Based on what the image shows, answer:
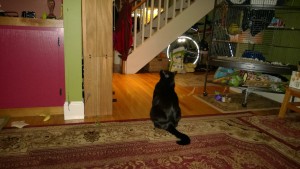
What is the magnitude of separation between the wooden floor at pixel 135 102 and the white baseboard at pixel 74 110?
65 millimetres

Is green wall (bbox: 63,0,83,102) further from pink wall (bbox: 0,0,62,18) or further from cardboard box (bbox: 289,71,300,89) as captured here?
cardboard box (bbox: 289,71,300,89)

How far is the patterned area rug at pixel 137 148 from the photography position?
169cm

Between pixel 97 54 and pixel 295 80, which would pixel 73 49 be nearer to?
pixel 97 54

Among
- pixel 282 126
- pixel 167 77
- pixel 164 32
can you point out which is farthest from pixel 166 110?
pixel 164 32

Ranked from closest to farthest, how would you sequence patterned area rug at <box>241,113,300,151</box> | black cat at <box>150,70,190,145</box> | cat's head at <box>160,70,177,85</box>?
black cat at <box>150,70,190,145</box>, patterned area rug at <box>241,113,300,151</box>, cat's head at <box>160,70,177,85</box>

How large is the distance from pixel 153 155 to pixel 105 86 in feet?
3.39

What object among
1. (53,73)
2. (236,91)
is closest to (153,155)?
(53,73)

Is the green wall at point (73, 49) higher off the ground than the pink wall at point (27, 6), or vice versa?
the pink wall at point (27, 6)

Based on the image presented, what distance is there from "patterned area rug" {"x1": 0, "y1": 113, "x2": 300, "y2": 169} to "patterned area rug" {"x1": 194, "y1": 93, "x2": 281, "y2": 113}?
693 millimetres

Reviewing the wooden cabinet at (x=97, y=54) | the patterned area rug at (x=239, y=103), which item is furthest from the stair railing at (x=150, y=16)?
the wooden cabinet at (x=97, y=54)

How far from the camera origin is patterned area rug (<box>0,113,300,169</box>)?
1688 mm

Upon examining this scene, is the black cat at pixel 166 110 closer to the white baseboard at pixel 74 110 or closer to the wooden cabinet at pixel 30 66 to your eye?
the white baseboard at pixel 74 110

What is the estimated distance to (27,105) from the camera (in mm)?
2432

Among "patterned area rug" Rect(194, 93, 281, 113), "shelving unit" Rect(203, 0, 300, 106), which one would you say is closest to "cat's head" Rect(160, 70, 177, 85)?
"patterned area rug" Rect(194, 93, 281, 113)
